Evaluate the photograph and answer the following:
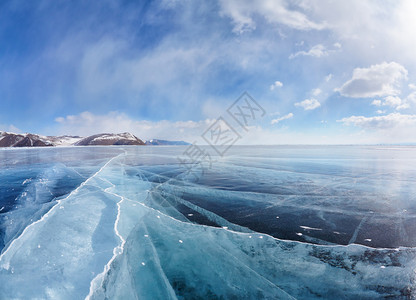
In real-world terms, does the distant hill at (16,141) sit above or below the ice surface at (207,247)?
above

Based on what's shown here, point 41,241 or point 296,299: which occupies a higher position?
point 41,241

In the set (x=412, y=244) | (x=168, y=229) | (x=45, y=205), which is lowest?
(x=412, y=244)

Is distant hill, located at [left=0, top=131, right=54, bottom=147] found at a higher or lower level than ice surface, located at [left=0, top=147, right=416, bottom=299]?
higher

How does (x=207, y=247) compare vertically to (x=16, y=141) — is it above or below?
below

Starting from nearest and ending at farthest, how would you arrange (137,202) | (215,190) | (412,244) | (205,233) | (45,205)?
(412,244) < (205,233) < (45,205) < (137,202) < (215,190)

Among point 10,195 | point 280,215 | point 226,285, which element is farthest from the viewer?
point 10,195

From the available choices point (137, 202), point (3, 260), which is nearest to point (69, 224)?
point (3, 260)

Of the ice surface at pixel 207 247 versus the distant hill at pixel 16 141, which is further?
the distant hill at pixel 16 141

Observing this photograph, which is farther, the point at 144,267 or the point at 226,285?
the point at 144,267

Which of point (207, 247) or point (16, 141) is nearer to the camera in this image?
point (207, 247)

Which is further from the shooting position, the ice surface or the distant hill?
the distant hill

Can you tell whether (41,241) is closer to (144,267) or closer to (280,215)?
(144,267)
